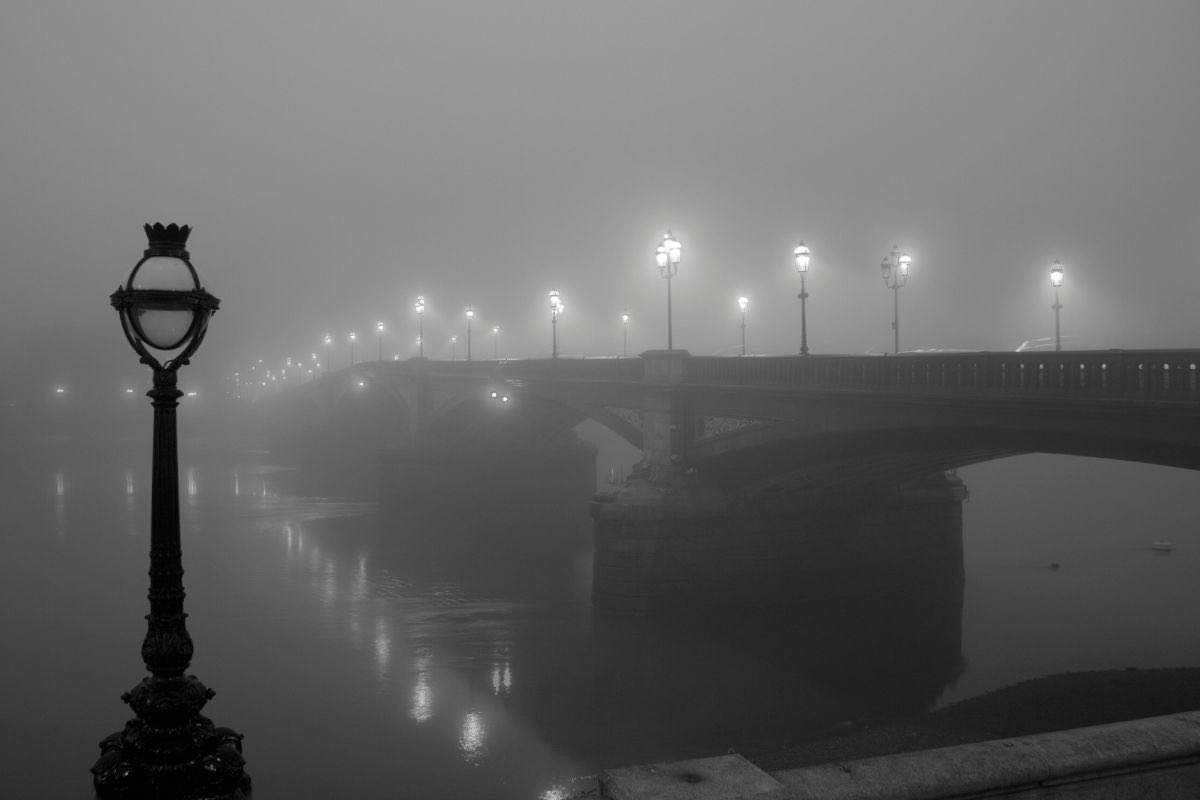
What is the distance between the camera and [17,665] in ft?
75.9

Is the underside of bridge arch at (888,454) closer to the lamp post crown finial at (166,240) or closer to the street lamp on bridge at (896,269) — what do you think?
the street lamp on bridge at (896,269)

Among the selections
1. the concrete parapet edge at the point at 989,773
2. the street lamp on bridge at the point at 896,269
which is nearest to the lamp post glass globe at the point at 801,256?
the street lamp on bridge at the point at 896,269

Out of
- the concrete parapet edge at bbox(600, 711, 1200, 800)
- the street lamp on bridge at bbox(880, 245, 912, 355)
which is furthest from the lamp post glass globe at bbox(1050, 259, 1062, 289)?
the concrete parapet edge at bbox(600, 711, 1200, 800)

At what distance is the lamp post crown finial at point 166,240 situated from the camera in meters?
4.88

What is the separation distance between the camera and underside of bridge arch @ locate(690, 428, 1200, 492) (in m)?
16.0

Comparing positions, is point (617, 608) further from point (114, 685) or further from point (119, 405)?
point (119, 405)

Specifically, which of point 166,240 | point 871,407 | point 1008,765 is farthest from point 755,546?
point 166,240

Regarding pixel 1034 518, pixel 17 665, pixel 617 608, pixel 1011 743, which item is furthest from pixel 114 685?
pixel 1034 518

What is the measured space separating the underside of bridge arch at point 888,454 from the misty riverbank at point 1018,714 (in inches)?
186

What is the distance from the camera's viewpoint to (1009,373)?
1673 centimetres

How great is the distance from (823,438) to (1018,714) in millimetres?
6762

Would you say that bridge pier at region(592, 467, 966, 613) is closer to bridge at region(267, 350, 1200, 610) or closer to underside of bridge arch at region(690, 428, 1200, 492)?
bridge at region(267, 350, 1200, 610)

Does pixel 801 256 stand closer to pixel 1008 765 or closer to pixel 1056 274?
pixel 1056 274

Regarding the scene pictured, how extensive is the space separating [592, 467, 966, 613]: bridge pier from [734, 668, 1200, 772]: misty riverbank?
696 cm
